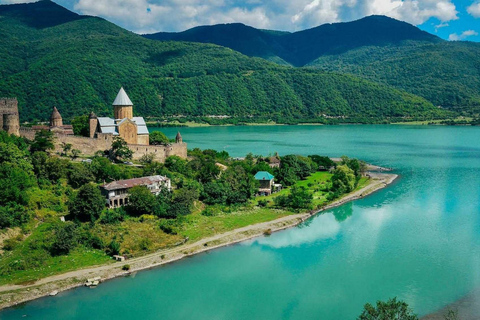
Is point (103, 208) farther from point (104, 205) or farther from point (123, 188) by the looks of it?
point (123, 188)

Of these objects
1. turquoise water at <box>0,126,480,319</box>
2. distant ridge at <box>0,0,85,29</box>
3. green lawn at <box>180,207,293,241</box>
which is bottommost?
turquoise water at <box>0,126,480,319</box>

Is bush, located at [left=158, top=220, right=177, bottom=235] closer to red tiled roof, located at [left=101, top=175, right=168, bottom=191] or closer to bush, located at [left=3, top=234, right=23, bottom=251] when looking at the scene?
red tiled roof, located at [left=101, top=175, right=168, bottom=191]

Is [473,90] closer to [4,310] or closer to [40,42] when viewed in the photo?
[40,42]

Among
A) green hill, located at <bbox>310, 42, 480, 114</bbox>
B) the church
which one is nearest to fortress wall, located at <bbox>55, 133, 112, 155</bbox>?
the church

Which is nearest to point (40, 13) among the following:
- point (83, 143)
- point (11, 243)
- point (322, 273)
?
point (83, 143)

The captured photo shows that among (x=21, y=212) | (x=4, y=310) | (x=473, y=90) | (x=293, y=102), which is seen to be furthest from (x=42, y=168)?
(x=473, y=90)
